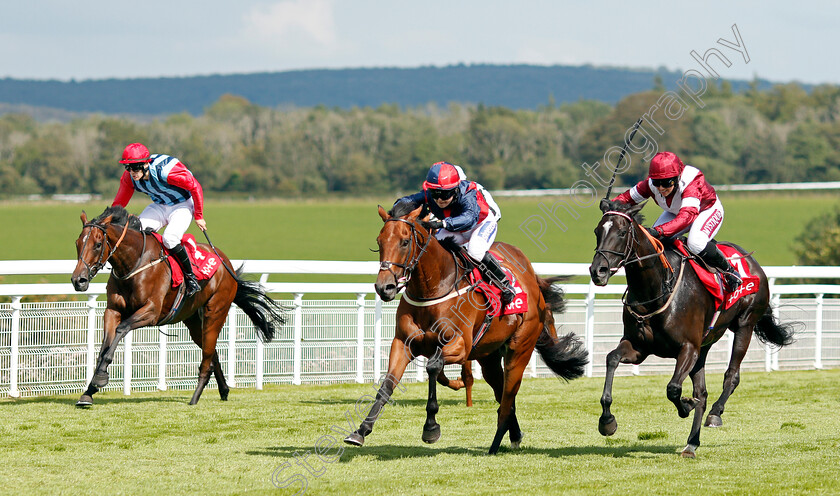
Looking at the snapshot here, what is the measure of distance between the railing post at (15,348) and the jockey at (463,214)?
3.55 meters

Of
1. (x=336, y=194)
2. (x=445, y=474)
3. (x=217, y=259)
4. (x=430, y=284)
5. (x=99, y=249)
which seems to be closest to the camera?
(x=445, y=474)

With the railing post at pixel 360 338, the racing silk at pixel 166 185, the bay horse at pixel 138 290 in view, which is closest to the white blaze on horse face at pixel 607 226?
the racing silk at pixel 166 185

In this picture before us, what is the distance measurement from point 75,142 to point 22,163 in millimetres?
3499

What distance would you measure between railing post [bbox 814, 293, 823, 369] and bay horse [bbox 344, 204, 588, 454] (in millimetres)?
5877

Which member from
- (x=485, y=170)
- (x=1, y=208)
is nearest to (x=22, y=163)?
(x=1, y=208)

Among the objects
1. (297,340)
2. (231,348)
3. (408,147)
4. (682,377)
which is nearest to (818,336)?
(297,340)

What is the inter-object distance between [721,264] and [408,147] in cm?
6493

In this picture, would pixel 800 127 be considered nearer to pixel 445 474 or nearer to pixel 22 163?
pixel 22 163

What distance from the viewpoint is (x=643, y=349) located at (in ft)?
18.9

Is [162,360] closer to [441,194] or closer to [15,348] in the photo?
[15,348]

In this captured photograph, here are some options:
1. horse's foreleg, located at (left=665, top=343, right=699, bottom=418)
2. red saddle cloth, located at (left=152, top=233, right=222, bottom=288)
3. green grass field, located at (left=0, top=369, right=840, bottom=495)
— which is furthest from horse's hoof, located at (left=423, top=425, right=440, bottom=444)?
red saddle cloth, located at (left=152, top=233, right=222, bottom=288)

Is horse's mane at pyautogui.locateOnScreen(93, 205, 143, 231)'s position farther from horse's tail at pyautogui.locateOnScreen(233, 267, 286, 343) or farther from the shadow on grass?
the shadow on grass

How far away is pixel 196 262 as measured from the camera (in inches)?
303

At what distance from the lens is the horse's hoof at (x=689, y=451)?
5410mm
